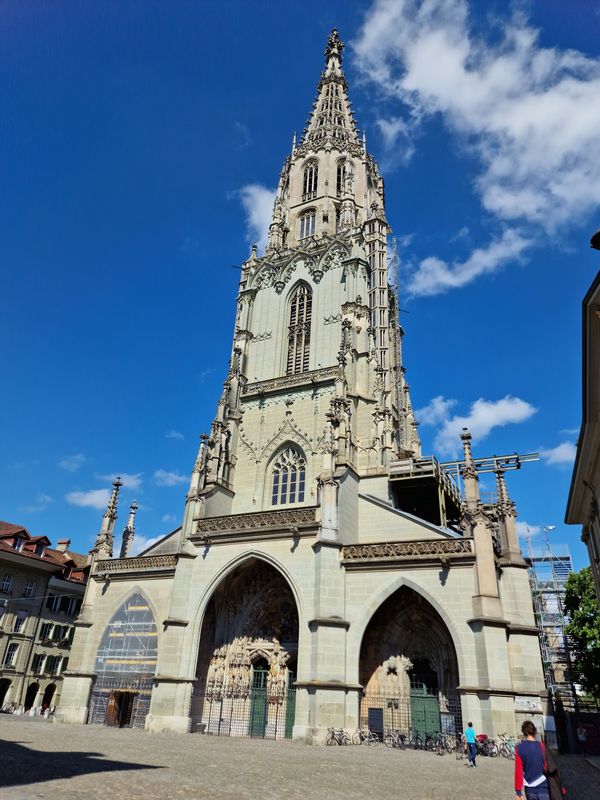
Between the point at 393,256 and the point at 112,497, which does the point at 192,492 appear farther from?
the point at 393,256

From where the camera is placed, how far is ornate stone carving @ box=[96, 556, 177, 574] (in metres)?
24.1

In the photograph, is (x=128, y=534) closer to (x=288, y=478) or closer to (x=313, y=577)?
(x=288, y=478)

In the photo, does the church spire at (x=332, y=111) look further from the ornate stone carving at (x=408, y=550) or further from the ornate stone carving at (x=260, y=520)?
the ornate stone carving at (x=408, y=550)

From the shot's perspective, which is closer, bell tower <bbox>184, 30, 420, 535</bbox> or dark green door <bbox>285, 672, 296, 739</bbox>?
dark green door <bbox>285, 672, 296, 739</bbox>

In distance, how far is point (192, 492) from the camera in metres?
25.0

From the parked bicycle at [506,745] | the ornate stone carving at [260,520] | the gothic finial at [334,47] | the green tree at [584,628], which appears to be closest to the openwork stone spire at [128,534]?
the ornate stone carving at [260,520]

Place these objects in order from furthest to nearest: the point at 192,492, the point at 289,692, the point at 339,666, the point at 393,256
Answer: the point at 393,256
the point at 192,492
the point at 289,692
the point at 339,666

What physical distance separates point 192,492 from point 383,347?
16040 mm

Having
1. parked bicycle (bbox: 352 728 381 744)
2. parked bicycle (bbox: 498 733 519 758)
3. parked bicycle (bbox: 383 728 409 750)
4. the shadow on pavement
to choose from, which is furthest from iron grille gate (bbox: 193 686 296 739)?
the shadow on pavement

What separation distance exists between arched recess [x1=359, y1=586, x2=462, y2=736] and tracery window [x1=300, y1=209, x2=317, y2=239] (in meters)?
26.0

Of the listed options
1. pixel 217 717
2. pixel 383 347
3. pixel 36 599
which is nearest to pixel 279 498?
pixel 217 717

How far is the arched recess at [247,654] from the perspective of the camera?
21.5 meters

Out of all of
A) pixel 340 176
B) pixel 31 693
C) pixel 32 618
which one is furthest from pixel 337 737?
pixel 340 176

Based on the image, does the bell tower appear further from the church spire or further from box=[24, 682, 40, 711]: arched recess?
box=[24, 682, 40, 711]: arched recess
